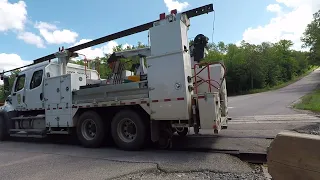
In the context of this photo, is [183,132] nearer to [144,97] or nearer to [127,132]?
[127,132]

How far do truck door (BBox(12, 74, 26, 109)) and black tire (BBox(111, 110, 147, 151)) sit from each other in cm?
498

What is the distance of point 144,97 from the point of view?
725cm

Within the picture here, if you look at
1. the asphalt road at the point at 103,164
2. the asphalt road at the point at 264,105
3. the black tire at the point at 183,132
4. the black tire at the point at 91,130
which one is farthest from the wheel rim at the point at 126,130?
the asphalt road at the point at 264,105

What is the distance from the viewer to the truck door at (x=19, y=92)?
35.2 ft

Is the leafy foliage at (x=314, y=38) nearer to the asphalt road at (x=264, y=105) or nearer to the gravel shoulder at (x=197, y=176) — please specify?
the asphalt road at (x=264, y=105)

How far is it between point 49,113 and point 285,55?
2637 inches

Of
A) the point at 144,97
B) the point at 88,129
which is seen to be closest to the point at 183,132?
the point at 144,97

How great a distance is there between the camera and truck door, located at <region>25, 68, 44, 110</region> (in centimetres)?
994

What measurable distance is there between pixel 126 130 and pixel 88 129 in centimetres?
159

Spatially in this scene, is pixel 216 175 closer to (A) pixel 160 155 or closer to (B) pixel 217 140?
(A) pixel 160 155

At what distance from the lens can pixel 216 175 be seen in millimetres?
5000

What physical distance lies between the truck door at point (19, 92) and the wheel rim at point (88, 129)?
3572mm

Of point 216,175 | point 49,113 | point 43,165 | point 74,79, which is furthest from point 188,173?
point 49,113

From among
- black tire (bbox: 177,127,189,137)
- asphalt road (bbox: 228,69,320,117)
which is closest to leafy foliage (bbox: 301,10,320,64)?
asphalt road (bbox: 228,69,320,117)
